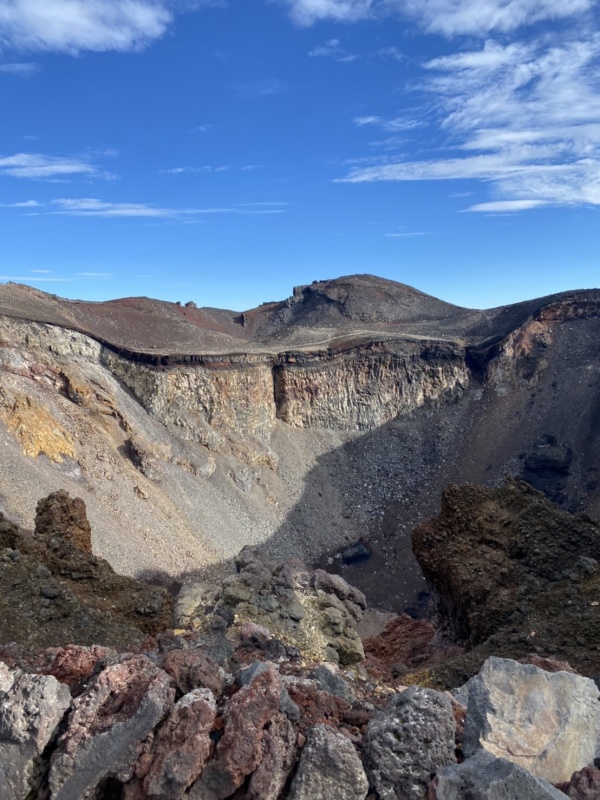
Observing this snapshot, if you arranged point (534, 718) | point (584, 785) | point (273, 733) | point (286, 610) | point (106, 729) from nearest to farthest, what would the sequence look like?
point (584, 785) < point (273, 733) < point (106, 729) < point (534, 718) < point (286, 610)

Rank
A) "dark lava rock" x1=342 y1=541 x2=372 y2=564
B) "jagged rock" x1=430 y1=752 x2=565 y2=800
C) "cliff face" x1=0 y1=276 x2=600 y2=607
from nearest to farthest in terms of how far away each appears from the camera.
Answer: "jagged rock" x1=430 y1=752 x2=565 y2=800
"cliff face" x1=0 y1=276 x2=600 y2=607
"dark lava rock" x1=342 y1=541 x2=372 y2=564

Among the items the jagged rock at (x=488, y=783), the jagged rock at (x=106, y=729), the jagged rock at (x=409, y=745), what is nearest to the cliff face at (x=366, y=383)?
the jagged rock at (x=106, y=729)

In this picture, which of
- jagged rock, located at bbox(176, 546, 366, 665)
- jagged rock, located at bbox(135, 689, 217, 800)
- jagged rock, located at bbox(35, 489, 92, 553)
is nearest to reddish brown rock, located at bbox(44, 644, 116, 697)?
jagged rock, located at bbox(135, 689, 217, 800)

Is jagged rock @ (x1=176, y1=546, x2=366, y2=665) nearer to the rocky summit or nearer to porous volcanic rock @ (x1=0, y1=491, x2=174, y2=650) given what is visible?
the rocky summit

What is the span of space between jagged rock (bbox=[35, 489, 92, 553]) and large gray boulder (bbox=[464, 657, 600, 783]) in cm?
1500

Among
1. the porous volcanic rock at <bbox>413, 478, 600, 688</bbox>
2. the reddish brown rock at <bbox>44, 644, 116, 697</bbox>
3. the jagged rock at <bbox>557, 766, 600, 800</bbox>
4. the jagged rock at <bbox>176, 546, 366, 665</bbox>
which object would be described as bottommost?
the jagged rock at <bbox>176, 546, 366, 665</bbox>

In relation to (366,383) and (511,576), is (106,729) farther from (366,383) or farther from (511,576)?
(366,383)

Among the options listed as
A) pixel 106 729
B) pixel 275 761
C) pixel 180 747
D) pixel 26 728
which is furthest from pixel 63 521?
pixel 275 761

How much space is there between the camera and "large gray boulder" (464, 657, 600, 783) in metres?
6.88

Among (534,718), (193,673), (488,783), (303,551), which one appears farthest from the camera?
(303,551)

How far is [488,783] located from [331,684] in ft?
11.5

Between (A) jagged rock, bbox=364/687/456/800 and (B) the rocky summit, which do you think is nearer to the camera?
(A) jagged rock, bbox=364/687/456/800

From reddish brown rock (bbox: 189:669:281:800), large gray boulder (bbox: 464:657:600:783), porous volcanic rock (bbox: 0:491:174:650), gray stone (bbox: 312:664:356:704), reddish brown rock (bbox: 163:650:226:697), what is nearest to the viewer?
reddish brown rock (bbox: 189:669:281:800)

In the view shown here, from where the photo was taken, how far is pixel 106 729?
672cm
